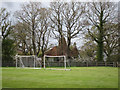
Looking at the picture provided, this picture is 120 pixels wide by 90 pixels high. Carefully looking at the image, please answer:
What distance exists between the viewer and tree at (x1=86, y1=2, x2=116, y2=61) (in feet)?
77.5

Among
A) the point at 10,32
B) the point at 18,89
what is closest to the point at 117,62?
the point at 10,32

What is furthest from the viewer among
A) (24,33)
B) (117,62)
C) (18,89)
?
(24,33)

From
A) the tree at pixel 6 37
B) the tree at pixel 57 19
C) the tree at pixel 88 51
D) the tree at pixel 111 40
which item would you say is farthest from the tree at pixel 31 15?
the tree at pixel 111 40

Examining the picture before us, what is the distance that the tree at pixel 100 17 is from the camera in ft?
77.5

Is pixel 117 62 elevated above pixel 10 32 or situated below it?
below

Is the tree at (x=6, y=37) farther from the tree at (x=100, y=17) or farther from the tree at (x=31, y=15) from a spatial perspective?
the tree at (x=100, y=17)

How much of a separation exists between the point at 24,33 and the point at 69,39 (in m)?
5.80

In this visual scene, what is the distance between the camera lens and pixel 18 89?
571 centimetres

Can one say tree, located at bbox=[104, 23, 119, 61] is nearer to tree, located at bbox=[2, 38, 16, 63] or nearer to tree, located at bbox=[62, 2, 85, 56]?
tree, located at bbox=[62, 2, 85, 56]

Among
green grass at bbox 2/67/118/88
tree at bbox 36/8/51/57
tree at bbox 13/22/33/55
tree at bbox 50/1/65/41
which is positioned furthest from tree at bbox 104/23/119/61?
green grass at bbox 2/67/118/88

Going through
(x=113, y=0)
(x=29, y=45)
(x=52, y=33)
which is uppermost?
(x=113, y=0)

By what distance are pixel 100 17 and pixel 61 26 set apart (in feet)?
16.5

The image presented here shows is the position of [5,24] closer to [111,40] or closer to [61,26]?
[61,26]

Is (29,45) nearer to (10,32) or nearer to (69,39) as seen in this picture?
(10,32)
